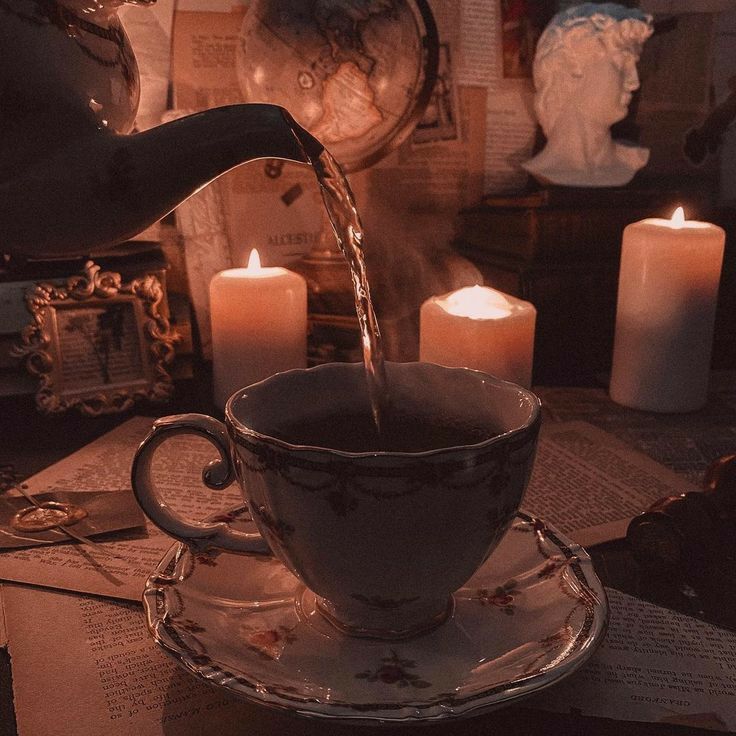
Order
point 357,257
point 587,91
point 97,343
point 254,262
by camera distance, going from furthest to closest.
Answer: point 587,91, point 254,262, point 97,343, point 357,257

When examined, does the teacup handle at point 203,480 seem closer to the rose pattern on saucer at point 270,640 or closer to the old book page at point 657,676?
the rose pattern on saucer at point 270,640

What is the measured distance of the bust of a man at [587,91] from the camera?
3.29ft

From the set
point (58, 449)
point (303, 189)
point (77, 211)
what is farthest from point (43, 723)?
point (303, 189)

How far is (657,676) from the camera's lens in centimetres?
44

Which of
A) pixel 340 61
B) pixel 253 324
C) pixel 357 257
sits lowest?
pixel 253 324

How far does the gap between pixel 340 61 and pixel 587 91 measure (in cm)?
34

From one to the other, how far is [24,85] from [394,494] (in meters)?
0.30

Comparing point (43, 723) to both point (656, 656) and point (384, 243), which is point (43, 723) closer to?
point (656, 656)

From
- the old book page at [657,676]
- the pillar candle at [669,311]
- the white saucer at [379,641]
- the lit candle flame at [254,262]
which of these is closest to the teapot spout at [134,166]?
the white saucer at [379,641]

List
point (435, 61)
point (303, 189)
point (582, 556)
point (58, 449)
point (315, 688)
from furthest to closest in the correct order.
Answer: point (303, 189), point (435, 61), point (58, 449), point (582, 556), point (315, 688)

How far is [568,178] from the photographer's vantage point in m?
1.05

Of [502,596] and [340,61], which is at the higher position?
[340,61]

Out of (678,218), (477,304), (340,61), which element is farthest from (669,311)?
(340,61)

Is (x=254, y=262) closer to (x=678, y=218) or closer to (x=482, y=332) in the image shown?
(x=482, y=332)
